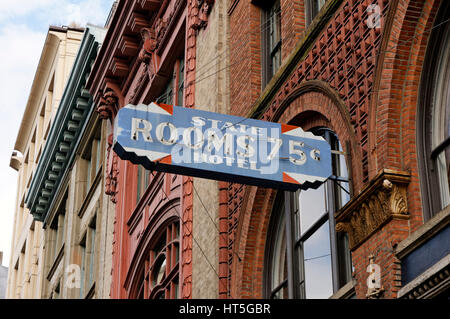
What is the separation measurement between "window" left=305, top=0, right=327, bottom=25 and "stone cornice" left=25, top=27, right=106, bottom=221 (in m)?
17.6

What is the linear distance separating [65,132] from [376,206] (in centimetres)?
2651

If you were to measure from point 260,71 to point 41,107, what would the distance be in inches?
1258

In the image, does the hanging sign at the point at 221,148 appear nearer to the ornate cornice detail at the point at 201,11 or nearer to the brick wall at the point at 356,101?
the brick wall at the point at 356,101

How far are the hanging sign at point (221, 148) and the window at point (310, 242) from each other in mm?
483

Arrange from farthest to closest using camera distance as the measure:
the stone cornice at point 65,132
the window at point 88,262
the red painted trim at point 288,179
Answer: the stone cornice at point 65,132
the window at point 88,262
the red painted trim at point 288,179

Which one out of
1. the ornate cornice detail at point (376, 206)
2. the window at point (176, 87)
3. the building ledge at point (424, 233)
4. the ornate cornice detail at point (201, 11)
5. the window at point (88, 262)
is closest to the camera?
the building ledge at point (424, 233)

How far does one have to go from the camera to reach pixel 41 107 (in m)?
49.1

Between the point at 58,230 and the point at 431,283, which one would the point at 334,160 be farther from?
the point at 58,230

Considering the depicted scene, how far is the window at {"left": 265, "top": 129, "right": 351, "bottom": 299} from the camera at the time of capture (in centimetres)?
1384

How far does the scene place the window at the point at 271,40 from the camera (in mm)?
18672

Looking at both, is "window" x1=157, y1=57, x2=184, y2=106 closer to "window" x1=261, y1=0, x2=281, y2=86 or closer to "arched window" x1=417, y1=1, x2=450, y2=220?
"window" x1=261, y1=0, x2=281, y2=86

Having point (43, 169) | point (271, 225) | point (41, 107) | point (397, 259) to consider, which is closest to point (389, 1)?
point (397, 259)

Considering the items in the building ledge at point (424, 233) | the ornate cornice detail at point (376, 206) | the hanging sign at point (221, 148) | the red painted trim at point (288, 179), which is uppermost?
the hanging sign at point (221, 148)

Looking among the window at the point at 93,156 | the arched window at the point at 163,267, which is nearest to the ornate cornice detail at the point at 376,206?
the arched window at the point at 163,267
